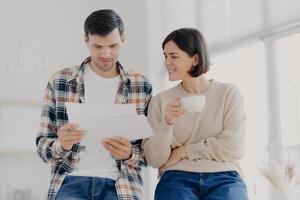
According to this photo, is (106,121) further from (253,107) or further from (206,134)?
(253,107)

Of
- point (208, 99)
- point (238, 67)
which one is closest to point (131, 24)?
point (238, 67)

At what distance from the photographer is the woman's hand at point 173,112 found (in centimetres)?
157

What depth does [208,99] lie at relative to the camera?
1725 mm

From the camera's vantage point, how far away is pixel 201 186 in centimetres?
162

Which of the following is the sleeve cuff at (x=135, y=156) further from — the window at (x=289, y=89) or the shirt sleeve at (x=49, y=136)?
the window at (x=289, y=89)

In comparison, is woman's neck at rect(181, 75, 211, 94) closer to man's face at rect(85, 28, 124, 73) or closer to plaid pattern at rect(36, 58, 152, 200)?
plaid pattern at rect(36, 58, 152, 200)

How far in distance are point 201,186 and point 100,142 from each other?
1.20 feet

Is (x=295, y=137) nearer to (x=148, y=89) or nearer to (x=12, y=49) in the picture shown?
(x=148, y=89)

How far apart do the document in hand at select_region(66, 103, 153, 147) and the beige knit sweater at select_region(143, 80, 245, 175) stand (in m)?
0.09

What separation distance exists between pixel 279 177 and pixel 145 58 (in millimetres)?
1650

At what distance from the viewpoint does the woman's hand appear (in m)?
1.57

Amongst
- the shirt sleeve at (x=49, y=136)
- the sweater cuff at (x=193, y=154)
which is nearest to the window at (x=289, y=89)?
the sweater cuff at (x=193, y=154)

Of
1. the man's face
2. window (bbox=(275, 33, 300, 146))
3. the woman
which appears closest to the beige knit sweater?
the woman

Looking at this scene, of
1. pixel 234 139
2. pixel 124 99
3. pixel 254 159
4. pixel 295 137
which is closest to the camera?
pixel 234 139
